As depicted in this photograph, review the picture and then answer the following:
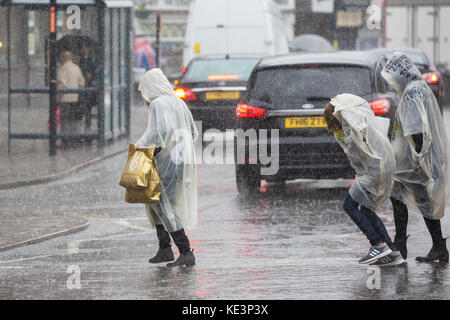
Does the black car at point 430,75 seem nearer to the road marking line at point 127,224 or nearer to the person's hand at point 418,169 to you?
the road marking line at point 127,224

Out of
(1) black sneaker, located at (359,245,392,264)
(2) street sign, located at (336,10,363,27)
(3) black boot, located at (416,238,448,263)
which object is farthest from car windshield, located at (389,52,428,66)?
(2) street sign, located at (336,10,363,27)

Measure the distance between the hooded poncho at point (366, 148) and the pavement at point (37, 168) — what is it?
3.25 metres

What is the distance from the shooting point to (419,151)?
9.02m

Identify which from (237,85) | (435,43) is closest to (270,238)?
(237,85)

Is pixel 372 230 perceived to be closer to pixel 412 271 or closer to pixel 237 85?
pixel 412 271

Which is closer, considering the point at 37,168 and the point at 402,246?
the point at 402,246

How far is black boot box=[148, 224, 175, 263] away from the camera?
9398 mm

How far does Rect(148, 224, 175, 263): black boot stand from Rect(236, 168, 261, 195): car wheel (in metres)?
4.54

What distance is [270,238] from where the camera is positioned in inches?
421

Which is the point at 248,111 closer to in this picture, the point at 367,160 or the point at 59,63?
the point at 367,160

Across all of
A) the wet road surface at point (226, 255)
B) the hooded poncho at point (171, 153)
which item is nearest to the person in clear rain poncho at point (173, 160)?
the hooded poncho at point (171, 153)

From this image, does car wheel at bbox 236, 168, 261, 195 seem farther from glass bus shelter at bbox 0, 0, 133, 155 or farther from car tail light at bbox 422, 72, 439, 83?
car tail light at bbox 422, 72, 439, 83

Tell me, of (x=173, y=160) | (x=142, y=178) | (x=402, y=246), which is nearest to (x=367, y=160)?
(x=402, y=246)

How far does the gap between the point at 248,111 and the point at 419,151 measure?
501 cm
